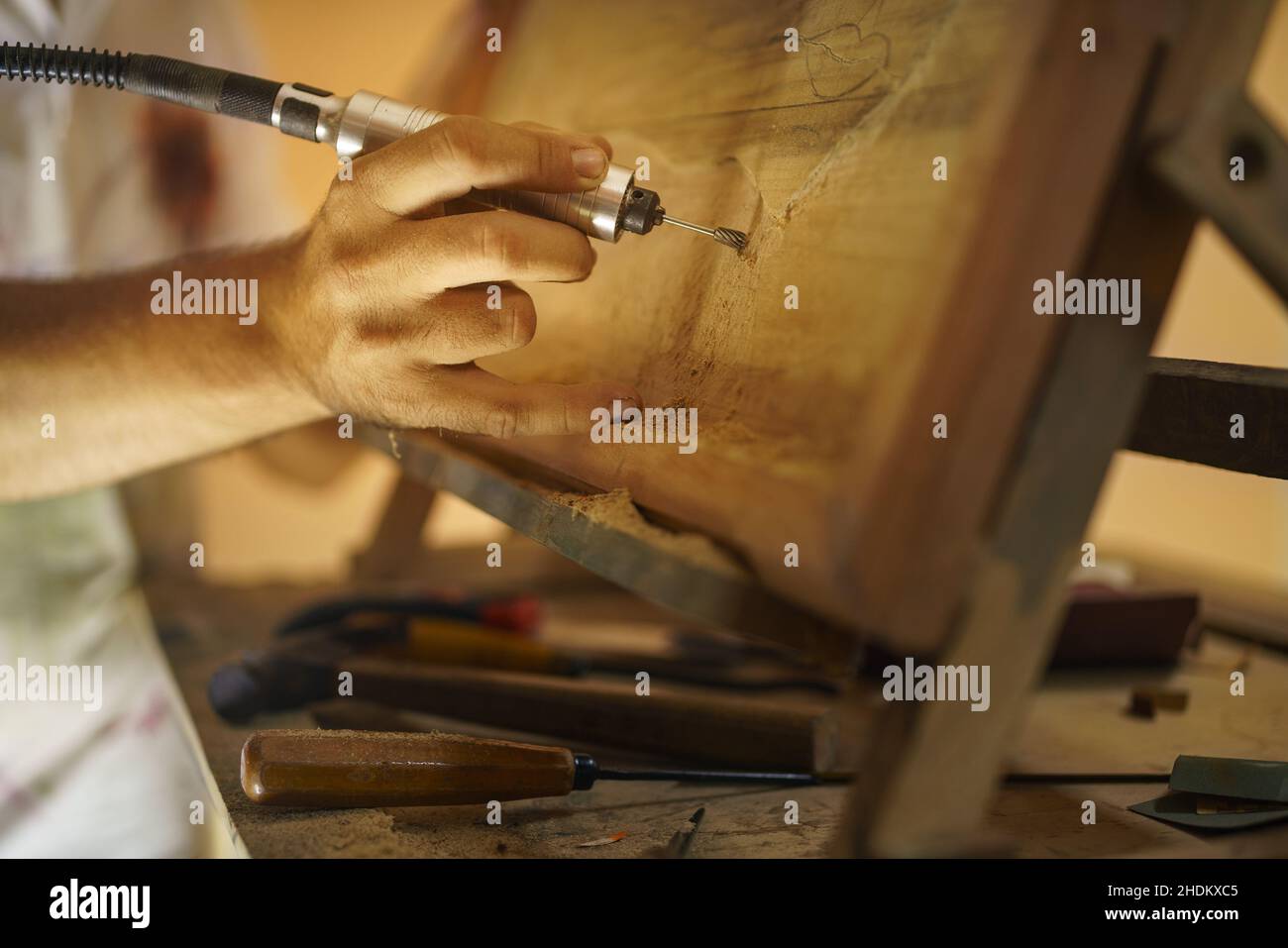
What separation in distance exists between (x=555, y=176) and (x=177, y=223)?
1319mm

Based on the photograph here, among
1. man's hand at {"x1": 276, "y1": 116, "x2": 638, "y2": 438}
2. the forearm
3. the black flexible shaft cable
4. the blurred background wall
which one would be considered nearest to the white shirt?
the forearm

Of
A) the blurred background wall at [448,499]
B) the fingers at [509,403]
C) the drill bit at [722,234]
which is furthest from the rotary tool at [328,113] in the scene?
the blurred background wall at [448,499]

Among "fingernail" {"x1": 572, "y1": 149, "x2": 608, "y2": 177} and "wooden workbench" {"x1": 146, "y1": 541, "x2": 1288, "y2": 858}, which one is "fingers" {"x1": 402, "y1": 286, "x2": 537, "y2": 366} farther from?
"wooden workbench" {"x1": 146, "y1": 541, "x2": 1288, "y2": 858}

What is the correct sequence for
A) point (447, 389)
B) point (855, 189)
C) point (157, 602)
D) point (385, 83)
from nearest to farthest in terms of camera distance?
point (855, 189) → point (447, 389) → point (157, 602) → point (385, 83)

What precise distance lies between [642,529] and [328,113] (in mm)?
392

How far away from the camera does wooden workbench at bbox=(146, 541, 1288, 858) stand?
61cm

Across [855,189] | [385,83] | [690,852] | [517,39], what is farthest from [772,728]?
[385,83]

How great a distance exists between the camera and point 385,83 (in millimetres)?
2611

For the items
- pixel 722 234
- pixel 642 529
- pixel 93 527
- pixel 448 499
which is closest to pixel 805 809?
pixel 642 529

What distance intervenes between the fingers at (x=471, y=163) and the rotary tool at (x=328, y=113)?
0.02 m

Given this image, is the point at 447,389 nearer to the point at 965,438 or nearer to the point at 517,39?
the point at 965,438

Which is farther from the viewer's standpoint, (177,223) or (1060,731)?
(177,223)

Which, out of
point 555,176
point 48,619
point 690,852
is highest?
point 555,176

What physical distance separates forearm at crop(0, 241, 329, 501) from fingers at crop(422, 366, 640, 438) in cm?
17
